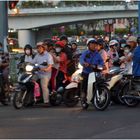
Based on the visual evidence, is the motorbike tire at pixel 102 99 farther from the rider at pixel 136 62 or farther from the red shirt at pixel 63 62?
the red shirt at pixel 63 62

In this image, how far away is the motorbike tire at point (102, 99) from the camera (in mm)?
12016

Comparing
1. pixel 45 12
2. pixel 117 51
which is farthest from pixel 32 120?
pixel 45 12

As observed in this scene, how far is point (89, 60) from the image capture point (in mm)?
12398

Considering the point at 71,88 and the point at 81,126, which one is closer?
the point at 81,126

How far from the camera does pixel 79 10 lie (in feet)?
223

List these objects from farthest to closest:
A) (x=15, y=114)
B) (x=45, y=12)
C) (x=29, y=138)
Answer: (x=45, y=12), (x=15, y=114), (x=29, y=138)

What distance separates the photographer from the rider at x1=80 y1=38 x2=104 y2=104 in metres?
12.3

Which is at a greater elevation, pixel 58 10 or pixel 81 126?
pixel 58 10

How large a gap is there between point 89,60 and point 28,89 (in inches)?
72.7

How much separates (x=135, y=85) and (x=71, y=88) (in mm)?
1615

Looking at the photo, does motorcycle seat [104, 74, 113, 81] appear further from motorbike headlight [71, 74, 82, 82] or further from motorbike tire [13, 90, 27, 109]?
motorbike tire [13, 90, 27, 109]

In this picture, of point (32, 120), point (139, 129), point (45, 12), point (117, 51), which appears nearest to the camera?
point (139, 129)

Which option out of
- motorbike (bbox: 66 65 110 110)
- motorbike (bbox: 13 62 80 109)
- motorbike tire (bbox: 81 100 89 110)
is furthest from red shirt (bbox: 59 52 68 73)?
motorbike (bbox: 66 65 110 110)

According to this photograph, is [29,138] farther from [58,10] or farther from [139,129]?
[58,10]
